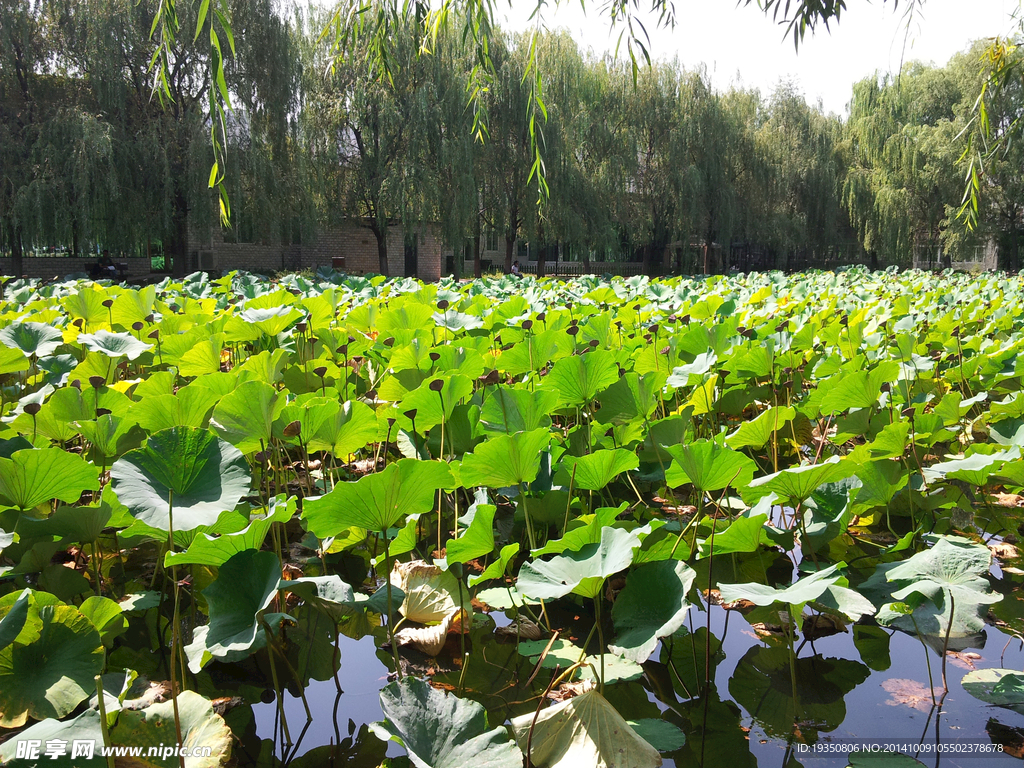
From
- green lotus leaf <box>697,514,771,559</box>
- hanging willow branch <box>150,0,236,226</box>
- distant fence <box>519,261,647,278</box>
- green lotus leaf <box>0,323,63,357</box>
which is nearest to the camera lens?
green lotus leaf <box>697,514,771,559</box>

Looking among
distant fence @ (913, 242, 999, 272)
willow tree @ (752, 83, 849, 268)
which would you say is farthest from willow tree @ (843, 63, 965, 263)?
willow tree @ (752, 83, 849, 268)

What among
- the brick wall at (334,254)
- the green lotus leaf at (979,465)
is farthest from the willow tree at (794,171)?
the green lotus leaf at (979,465)

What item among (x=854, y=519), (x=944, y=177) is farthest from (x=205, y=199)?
(x=944, y=177)

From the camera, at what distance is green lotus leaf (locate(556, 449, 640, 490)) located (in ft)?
3.67

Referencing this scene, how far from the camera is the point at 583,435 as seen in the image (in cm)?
145

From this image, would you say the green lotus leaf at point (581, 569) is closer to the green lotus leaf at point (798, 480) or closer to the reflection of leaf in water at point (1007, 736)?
the green lotus leaf at point (798, 480)

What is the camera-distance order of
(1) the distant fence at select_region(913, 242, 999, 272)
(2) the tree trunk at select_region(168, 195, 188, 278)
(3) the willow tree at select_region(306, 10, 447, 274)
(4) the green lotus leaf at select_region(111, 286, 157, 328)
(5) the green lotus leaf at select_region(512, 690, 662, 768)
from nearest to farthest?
(5) the green lotus leaf at select_region(512, 690, 662, 768)
(4) the green lotus leaf at select_region(111, 286, 157, 328)
(2) the tree trunk at select_region(168, 195, 188, 278)
(3) the willow tree at select_region(306, 10, 447, 274)
(1) the distant fence at select_region(913, 242, 999, 272)

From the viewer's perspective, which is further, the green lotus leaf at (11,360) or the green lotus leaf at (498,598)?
the green lotus leaf at (11,360)

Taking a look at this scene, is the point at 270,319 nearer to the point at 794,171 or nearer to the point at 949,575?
the point at 949,575

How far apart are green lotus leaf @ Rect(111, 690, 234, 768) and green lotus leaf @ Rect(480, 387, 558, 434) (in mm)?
691

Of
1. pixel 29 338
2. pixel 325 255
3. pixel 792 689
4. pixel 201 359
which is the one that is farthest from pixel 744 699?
pixel 325 255

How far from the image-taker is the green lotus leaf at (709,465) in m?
1.00

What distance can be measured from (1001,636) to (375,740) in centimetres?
100

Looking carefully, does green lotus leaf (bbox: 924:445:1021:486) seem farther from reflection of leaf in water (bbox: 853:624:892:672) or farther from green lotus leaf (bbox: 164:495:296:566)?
green lotus leaf (bbox: 164:495:296:566)
